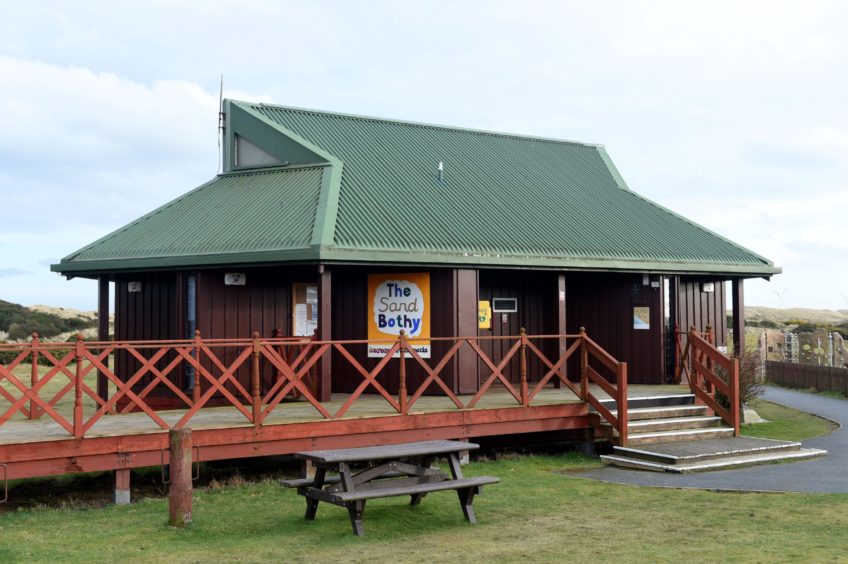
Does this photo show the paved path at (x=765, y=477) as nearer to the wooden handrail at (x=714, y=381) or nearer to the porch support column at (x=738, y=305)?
the wooden handrail at (x=714, y=381)

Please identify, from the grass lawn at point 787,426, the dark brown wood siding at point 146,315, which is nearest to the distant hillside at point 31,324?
the dark brown wood siding at point 146,315

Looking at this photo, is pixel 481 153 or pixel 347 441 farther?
pixel 481 153

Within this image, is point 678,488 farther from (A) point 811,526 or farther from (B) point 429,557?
(B) point 429,557

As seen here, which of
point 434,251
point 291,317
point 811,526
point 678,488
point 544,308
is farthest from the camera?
point 544,308

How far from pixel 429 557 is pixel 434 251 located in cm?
743

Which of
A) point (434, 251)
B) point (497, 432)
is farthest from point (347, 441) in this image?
point (434, 251)

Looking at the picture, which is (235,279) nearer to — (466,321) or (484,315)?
(466,321)

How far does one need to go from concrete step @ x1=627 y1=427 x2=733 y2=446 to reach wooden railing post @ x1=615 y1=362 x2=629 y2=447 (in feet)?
0.38

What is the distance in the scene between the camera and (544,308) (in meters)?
18.1

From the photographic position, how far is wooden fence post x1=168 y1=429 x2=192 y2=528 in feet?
31.1

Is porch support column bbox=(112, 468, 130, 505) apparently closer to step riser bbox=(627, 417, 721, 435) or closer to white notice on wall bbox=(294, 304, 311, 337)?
white notice on wall bbox=(294, 304, 311, 337)

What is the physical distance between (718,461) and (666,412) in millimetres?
1990

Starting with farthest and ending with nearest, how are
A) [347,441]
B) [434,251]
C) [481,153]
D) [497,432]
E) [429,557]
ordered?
[481,153], [434,251], [497,432], [347,441], [429,557]

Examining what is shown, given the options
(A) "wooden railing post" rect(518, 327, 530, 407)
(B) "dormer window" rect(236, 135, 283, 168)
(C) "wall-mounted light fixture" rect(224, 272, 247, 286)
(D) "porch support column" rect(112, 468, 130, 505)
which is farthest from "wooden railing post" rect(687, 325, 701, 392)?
(D) "porch support column" rect(112, 468, 130, 505)
